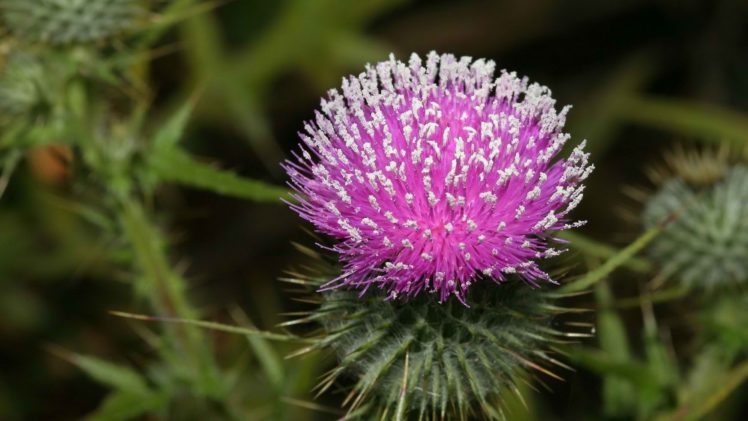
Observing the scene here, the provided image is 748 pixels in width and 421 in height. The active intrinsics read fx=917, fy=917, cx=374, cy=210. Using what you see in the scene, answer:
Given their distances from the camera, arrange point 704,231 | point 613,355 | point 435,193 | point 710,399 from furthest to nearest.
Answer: point 704,231, point 613,355, point 710,399, point 435,193

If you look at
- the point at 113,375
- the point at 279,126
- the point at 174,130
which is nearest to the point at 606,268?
the point at 174,130

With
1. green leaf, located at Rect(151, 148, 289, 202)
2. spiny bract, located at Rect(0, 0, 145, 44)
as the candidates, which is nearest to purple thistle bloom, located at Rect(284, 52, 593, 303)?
green leaf, located at Rect(151, 148, 289, 202)

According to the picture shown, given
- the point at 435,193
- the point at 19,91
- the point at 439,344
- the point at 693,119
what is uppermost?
the point at 693,119

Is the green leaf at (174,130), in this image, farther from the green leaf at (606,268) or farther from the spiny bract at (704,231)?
the spiny bract at (704,231)

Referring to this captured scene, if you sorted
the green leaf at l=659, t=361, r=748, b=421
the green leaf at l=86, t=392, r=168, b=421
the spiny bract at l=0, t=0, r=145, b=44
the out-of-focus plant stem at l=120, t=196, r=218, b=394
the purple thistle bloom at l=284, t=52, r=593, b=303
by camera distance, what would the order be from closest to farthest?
1. the purple thistle bloom at l=284, t=52, r=593, b=303
2. the green leaf at l=659, t=361, r=748, b=421
3. the green leaf at l=86, t=392, r=168, b=421
4. the out-of-focus plant stem at l=120, t=196, r=218, b=394
5. the spiny bract at l=0, t=0, r=145, b=44

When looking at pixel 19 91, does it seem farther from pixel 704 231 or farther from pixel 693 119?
pixel 693 119

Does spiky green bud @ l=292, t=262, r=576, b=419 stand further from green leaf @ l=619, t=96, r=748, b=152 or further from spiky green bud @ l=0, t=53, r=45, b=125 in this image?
green leaf @ l=619, t=96, r=748, b=152
